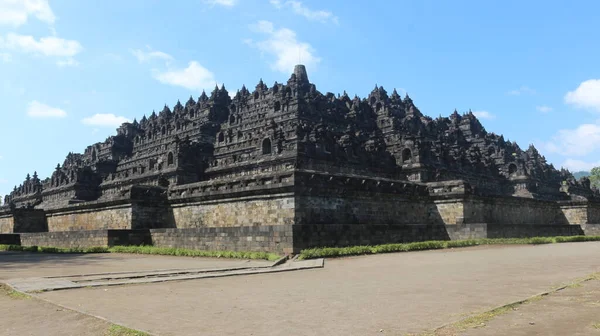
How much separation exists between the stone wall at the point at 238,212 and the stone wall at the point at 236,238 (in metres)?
2.46

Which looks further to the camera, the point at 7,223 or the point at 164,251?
the point at 7,223

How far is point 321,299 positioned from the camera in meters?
9.32

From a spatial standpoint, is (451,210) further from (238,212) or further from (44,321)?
(44,321)

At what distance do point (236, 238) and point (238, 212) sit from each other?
13.2 ft

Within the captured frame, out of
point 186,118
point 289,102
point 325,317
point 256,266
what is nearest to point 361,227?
point 256,266

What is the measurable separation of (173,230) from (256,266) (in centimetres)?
1131

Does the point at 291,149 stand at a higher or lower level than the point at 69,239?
higher

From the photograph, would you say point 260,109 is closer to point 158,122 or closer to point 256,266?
point 158,122

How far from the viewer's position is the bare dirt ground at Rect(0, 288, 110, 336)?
6.66 m

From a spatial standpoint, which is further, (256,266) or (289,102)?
(289,102)

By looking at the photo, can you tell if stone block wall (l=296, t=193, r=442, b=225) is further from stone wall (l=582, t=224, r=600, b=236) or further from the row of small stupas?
stone wall (l=582, t=224, r=600, b=236)

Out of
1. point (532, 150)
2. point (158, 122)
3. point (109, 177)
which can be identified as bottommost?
point (109, 177)

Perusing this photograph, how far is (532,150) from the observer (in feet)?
260

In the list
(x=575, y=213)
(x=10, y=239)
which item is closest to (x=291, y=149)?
(x=10, y=239)
